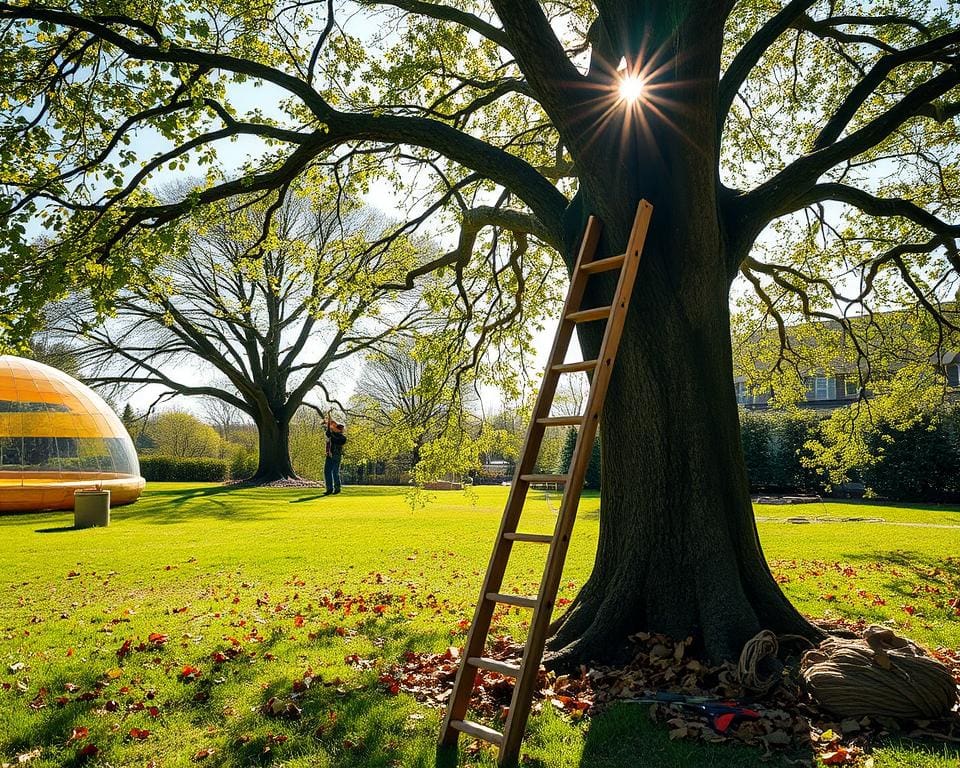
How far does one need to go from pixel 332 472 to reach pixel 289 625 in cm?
1848

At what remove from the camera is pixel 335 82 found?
1027cm

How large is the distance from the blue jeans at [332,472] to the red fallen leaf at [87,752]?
20.3m

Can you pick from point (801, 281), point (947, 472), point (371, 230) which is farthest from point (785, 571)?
point (371, 230)

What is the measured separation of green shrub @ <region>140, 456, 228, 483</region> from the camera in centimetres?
3409

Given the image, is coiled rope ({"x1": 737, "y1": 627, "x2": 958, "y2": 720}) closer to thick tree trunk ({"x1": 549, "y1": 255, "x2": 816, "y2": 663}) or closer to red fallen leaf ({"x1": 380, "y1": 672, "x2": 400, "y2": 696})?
thick tree trunk ({"x1": 549, "y1": 255, "x2": 816, "y2": 663})

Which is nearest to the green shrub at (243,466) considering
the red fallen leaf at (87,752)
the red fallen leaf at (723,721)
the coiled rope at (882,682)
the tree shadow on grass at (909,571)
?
the tree shadow on grass at (909,571)

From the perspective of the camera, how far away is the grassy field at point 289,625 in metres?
3.92

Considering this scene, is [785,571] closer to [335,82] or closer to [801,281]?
[801,281]

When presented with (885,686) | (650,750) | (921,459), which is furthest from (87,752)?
(921,459)

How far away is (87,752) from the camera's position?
3.89 metres

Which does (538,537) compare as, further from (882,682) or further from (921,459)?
(921,459)

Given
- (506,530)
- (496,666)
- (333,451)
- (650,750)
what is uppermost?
(333,451)

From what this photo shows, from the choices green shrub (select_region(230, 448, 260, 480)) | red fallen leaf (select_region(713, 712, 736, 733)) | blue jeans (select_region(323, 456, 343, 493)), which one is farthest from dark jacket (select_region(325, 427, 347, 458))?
red fallen leaf (select_region(713, 712, 736, 733))

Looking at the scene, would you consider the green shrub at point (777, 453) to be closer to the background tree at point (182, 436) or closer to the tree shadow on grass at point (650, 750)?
the tree shadow on grass at point (650, 750)
